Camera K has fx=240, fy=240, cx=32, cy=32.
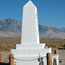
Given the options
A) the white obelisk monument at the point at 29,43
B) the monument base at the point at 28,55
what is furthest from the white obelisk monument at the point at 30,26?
the monument base at the point at 28,55

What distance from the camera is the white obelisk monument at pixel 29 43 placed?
16078mm

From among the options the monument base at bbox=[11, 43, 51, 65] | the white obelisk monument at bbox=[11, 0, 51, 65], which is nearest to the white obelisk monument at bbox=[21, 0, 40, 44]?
the white obelisk monument at bbox=[11, 0, 51, 65]

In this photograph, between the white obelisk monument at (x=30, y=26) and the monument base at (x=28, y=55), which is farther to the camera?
the white obelisk monument at (x=30, y=26)

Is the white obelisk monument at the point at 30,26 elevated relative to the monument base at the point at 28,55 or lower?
elevated

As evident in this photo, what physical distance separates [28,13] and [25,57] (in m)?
3.12

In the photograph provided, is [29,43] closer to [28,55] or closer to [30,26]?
[28,55]

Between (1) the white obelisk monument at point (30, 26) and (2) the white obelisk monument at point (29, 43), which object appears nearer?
(2) the white obelisk monument at point (29, 43)

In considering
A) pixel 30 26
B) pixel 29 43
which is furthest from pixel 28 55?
pixel 30 26

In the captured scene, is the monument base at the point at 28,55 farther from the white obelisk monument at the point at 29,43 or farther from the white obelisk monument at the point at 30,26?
the white obelisk monument at the point at 30,26

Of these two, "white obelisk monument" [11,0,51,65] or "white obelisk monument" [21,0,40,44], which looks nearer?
"white obelisk monument" [11,0,51,65]

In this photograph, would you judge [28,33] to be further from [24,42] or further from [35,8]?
[35,8]

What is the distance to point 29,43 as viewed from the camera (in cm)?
1670

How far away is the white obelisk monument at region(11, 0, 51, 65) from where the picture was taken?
16.1m

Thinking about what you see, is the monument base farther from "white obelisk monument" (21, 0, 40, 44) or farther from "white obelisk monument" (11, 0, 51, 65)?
"white obelisk monument" (21, 0, 40, 44)
